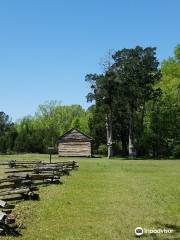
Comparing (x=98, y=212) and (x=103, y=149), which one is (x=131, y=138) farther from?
(x=98, y=212)

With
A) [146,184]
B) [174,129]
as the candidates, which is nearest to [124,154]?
[174,129]

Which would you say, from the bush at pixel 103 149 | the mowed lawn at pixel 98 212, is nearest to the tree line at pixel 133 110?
the bush at pixel 103 149

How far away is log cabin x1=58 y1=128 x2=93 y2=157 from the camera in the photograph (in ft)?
226

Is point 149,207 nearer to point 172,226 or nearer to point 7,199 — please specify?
point 172,226

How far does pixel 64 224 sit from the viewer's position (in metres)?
13.0

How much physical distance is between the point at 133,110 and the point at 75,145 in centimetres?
1033

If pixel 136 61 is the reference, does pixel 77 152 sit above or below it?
below

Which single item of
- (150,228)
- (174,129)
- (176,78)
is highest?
(176,78)

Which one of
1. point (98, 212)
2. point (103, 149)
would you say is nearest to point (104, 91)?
point (103, 149)

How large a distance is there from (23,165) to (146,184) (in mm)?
15932

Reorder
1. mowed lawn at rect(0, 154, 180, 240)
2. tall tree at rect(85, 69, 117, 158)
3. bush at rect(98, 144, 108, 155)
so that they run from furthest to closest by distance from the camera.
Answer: bush at rect(98, 144, 108, 155), tall tree at rect(85, 69, 117, 158), mowed lawn at rect(0, 154, 180, 240)

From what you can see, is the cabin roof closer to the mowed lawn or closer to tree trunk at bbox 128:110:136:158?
tree trunk at bbox 128:110:136:158

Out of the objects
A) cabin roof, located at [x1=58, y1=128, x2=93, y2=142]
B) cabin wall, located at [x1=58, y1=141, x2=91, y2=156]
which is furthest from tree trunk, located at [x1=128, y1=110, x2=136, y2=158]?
cabin roof, located at [x1=58, y1=128, x2=93, y2=142]

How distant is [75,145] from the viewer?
2731 inches
